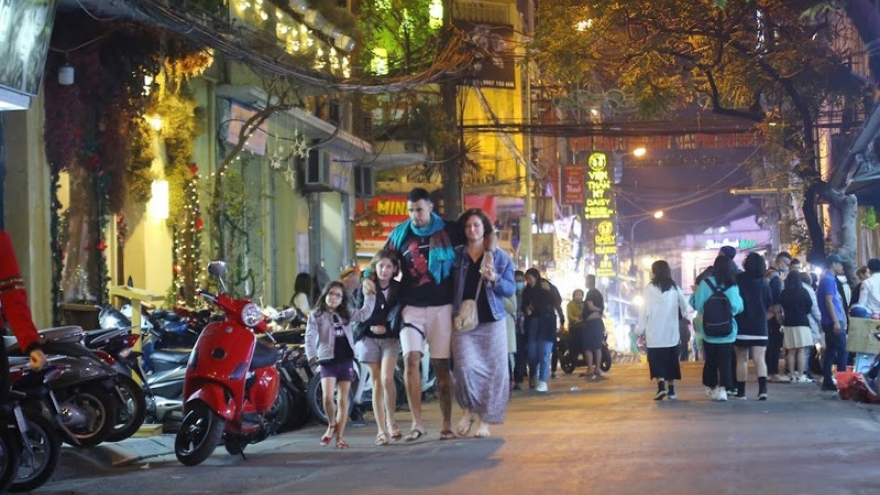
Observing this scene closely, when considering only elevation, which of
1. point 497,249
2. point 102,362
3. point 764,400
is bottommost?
point 764,400

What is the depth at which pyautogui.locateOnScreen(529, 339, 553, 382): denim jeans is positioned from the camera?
2069 cm

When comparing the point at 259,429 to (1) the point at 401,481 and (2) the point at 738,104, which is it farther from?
(2) the point at 738,104

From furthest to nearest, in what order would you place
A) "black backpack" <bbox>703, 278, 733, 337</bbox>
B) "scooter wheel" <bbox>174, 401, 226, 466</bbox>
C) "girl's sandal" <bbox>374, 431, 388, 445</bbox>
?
"black backpack" <bbox>703, 278, 733, 337</bbox>, "girl's sandal" <bbox>374, 431, 388, 445</bbox>, "scooter wheel" <bbox>174, 401, 226, 466</bbox>

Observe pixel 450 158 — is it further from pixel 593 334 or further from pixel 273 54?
pixel 273 54

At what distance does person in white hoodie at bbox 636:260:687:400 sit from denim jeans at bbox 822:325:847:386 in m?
2.58

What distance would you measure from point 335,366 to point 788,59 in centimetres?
1365

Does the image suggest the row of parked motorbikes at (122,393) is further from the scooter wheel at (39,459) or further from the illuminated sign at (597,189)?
the illuminated sign at (597,189)

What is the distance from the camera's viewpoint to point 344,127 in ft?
91.9

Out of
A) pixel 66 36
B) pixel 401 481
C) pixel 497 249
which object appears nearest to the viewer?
pixel 401 481

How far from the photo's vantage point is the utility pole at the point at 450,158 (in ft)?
87.6

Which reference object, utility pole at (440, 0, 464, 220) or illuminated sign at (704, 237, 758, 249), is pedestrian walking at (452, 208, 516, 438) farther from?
illuminated sign at (704, 237, 758, 249)

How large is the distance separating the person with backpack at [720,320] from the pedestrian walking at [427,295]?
202 inches

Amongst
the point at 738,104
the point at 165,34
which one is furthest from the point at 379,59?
the point at 165,34

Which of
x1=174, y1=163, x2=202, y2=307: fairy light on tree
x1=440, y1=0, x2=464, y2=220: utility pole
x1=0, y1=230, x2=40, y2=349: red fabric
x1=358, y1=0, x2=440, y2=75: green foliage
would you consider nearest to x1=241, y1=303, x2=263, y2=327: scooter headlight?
x1=0, y1=230, x2=40, y2=349: red fabric
